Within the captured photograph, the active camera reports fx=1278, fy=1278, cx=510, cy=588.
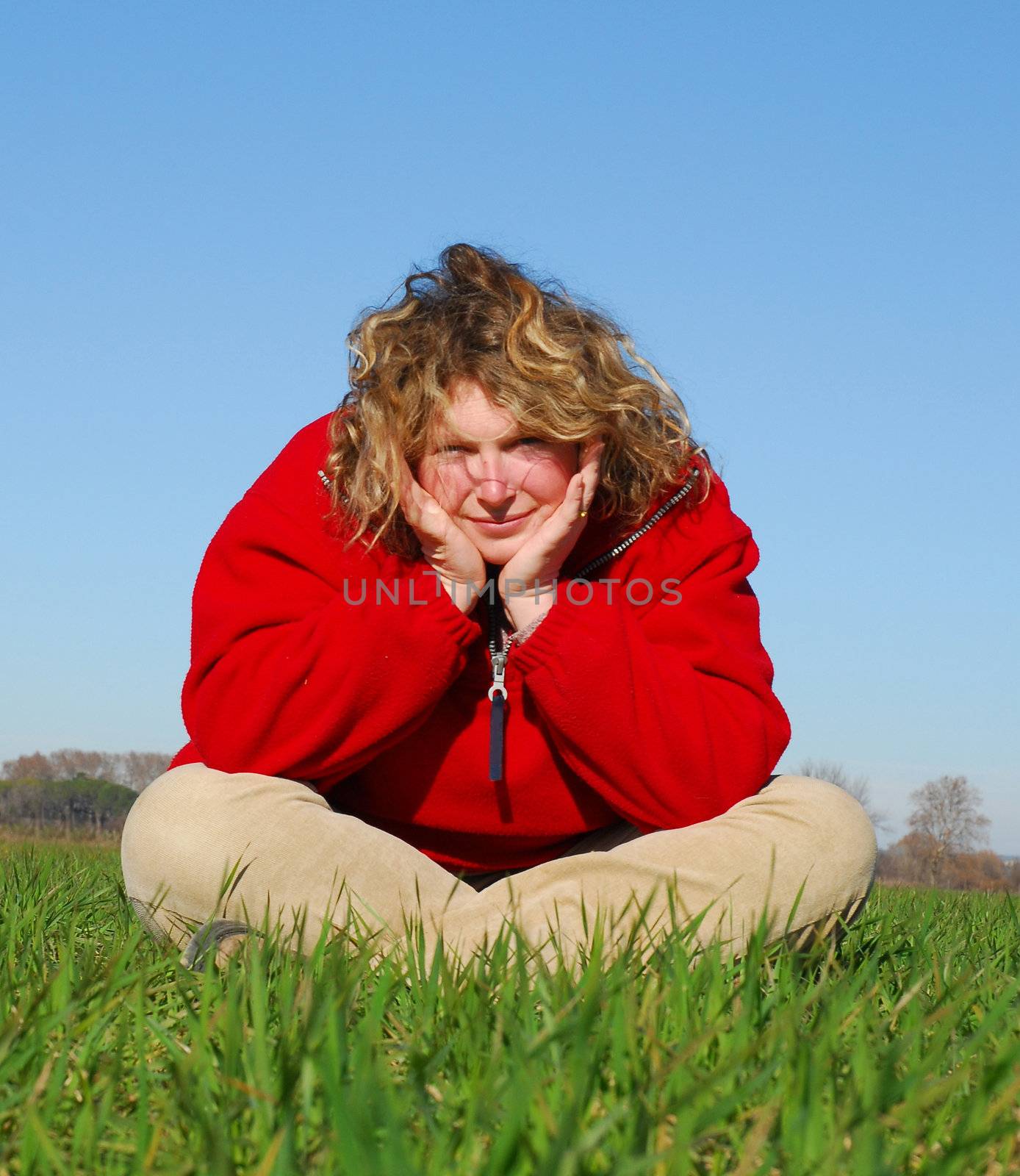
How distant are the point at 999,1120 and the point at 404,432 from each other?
249cm

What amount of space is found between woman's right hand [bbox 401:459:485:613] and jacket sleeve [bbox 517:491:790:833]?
0.24 m

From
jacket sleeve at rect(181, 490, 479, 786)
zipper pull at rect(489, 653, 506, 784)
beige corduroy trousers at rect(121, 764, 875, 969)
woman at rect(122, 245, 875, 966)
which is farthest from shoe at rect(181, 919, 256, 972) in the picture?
zipper pull at rect(489, 653, 506, 784)

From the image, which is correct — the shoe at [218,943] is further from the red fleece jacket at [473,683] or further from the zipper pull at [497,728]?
the zipper pull at [497,728]

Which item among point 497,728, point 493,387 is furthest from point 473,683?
point 493,387

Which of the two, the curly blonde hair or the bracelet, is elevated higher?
the curly blonde hair

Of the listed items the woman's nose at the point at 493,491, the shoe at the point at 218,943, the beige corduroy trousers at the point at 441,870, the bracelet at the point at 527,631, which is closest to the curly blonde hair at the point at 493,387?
the woman's nose at the point at 493,491

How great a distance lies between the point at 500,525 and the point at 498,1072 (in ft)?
7.03

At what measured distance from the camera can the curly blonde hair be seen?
11.8 feet

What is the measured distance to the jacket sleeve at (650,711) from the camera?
3428 millimetres

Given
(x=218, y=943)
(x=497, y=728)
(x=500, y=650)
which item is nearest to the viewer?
(x=218, y=943)

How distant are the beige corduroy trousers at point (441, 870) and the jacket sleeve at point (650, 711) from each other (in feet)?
0.43

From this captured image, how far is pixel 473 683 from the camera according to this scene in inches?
150

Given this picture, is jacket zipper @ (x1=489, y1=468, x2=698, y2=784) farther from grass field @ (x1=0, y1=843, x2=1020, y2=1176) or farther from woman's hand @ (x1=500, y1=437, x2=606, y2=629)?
grass field @ (x1=0, y1=843, x2=1020, y2=1176)
